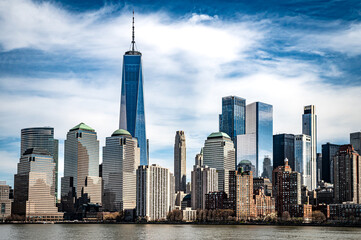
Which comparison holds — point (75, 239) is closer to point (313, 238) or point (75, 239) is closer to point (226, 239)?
point (226, 239)

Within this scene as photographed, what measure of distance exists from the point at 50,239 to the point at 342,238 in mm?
96027

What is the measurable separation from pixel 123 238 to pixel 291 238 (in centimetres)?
5555

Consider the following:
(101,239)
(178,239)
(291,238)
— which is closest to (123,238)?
(101,239)

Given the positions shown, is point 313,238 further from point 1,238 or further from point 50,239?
point 1,238

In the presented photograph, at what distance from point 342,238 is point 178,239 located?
54208 mm

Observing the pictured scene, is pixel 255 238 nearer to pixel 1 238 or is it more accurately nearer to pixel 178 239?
pixel 178 239

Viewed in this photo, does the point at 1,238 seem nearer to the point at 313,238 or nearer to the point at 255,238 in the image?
the point at 255,238

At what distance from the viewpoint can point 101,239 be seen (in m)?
184

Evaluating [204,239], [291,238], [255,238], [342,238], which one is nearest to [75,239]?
[204,239]

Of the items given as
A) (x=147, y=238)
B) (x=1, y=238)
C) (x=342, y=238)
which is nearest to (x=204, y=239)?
(x=147, y=238)

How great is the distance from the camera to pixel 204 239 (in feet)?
594

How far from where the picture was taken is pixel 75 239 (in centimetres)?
18425

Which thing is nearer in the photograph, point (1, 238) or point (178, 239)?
point (178, 239)

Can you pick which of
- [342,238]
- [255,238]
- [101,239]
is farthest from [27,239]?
[342,238]
